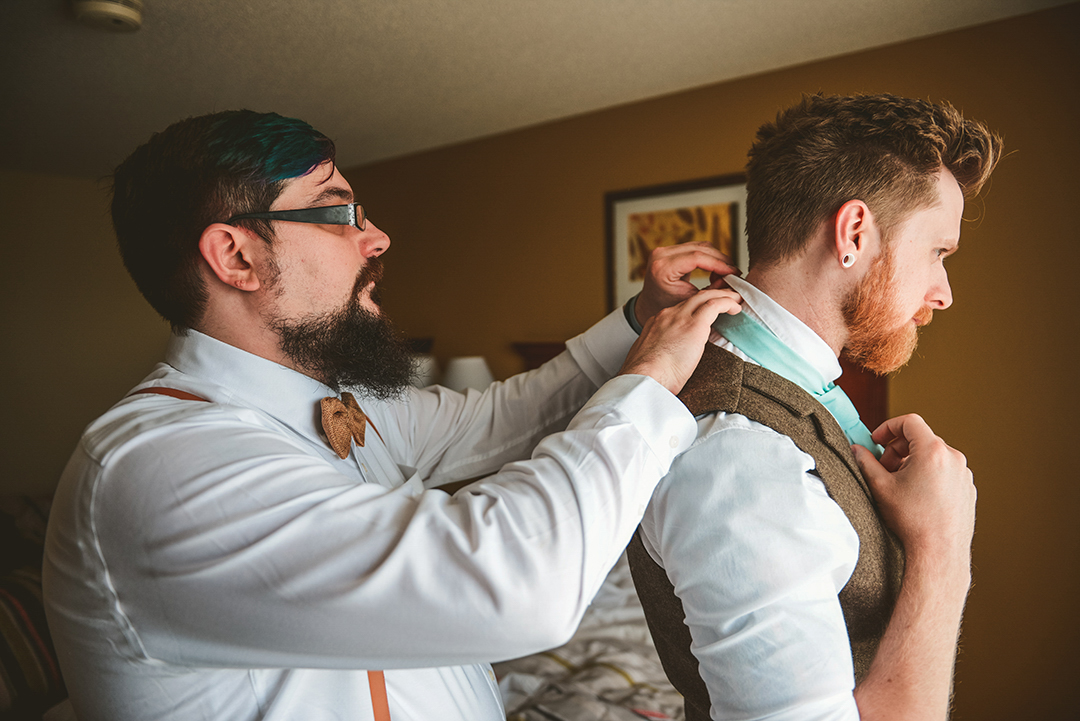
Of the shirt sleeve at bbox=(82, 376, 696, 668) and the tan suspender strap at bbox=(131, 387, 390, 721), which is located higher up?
the shirt sleeve at bbox=(82, 376, 696, 668)

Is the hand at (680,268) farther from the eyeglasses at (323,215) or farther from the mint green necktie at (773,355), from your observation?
the eyeglasses at (323,215)

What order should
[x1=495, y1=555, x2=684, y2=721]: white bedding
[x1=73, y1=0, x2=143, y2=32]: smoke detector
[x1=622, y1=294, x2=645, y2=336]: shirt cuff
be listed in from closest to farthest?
[x1=622, y1=294, x2=645, y2=336]: shirt cuff < [x1=495, y1=555, x2=684, y2=721]: white bedding < [x1=73, y1=0, x2=143, y2=32]: smoke detector

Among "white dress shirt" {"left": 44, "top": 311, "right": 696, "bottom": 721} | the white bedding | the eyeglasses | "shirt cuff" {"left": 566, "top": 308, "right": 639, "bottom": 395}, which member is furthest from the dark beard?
the white bedding

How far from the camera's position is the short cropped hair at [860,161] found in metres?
1.01

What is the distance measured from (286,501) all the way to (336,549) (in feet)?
0.28

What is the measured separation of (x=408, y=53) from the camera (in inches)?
105

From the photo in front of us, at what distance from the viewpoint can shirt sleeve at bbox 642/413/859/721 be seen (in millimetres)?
772

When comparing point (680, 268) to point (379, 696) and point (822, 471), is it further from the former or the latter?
point (379, 696)

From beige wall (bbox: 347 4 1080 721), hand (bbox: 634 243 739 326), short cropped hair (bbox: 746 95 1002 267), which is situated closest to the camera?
short cropped hair (bbox: 746 95 1002 267)

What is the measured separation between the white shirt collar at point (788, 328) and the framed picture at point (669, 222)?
74.9 inches

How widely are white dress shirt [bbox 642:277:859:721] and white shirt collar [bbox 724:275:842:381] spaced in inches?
8.6

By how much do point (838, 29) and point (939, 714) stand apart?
2483mm

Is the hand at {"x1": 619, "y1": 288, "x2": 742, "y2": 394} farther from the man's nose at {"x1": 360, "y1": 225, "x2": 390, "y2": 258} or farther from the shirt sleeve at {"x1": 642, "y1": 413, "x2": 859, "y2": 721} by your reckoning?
the man's nose at {"x1": 360, "y1": 225, "x2": 390, "y2": 258}

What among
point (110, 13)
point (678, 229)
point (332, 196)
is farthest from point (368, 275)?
point (678, 229)
